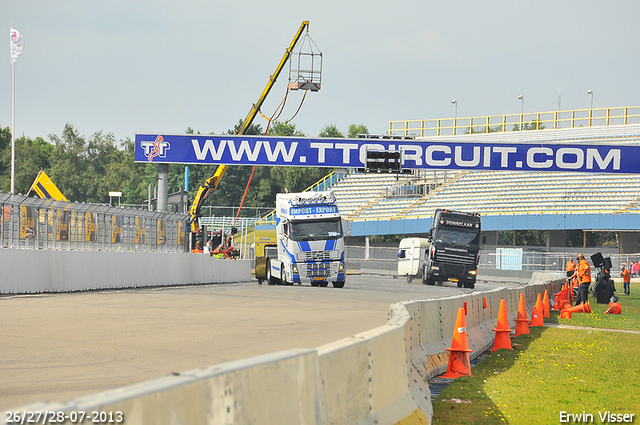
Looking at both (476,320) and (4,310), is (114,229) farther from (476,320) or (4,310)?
(476,320)

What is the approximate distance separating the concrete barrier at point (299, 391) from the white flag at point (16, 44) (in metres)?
33.2

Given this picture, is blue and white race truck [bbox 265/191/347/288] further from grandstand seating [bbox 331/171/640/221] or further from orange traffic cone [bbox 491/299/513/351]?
grandstand seating [bbox 331/171/640/221]

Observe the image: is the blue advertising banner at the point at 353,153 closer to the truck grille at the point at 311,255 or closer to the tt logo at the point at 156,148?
the tt logo at the point at 156,148

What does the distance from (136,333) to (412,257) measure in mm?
36634

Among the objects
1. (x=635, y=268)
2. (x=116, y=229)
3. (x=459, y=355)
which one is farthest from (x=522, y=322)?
(x=635, y=268)

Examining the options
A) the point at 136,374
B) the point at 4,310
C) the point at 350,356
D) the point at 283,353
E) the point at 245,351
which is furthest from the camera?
the point at 4,310

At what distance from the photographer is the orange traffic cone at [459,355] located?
33.0 ft

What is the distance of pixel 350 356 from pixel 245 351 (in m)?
5.42

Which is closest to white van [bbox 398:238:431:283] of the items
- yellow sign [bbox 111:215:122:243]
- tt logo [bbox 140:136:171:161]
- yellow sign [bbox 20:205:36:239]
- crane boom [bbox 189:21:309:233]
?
crane boom [bbox 189:21:309:233]

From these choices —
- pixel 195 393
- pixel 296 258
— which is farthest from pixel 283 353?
pixel 296 258

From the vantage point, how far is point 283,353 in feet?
14.1

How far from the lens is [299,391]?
4.36 metres

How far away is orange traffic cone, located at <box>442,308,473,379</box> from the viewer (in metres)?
10.1

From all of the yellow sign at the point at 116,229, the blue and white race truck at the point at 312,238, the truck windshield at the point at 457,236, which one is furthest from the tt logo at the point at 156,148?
the truck windshield at the point at 457,236
